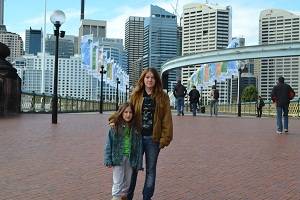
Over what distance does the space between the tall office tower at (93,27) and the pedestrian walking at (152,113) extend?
111m

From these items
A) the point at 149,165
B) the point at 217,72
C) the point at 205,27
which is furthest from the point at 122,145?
the point at 205,27

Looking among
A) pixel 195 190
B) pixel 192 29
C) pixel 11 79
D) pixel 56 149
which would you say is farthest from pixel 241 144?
pixel 192 29

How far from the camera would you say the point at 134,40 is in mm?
136500

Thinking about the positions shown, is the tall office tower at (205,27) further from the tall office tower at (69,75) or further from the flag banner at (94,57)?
the flag banner at (94,57)

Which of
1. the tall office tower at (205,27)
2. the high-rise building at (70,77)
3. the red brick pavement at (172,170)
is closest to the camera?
the red brick pavement at (172,170)

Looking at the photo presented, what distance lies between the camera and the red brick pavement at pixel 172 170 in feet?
19.4

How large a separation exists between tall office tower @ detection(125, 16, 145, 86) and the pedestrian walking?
126 meters

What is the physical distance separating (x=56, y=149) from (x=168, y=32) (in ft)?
326

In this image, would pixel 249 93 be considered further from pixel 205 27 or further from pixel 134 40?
pixel 134 40

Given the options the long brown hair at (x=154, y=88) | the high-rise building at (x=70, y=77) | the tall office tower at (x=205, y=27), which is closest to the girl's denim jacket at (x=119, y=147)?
the long brown hair at (x=154, y=88)

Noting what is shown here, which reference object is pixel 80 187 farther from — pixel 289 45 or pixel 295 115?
pixel 289 45

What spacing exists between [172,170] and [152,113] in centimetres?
268

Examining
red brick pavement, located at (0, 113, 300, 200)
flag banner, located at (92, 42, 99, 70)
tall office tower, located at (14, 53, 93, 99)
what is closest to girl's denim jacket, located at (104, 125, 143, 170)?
red brick pavement, located at (0, 113, 300, 200)

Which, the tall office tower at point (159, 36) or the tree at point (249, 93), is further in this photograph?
the tree at point (249, 93)
